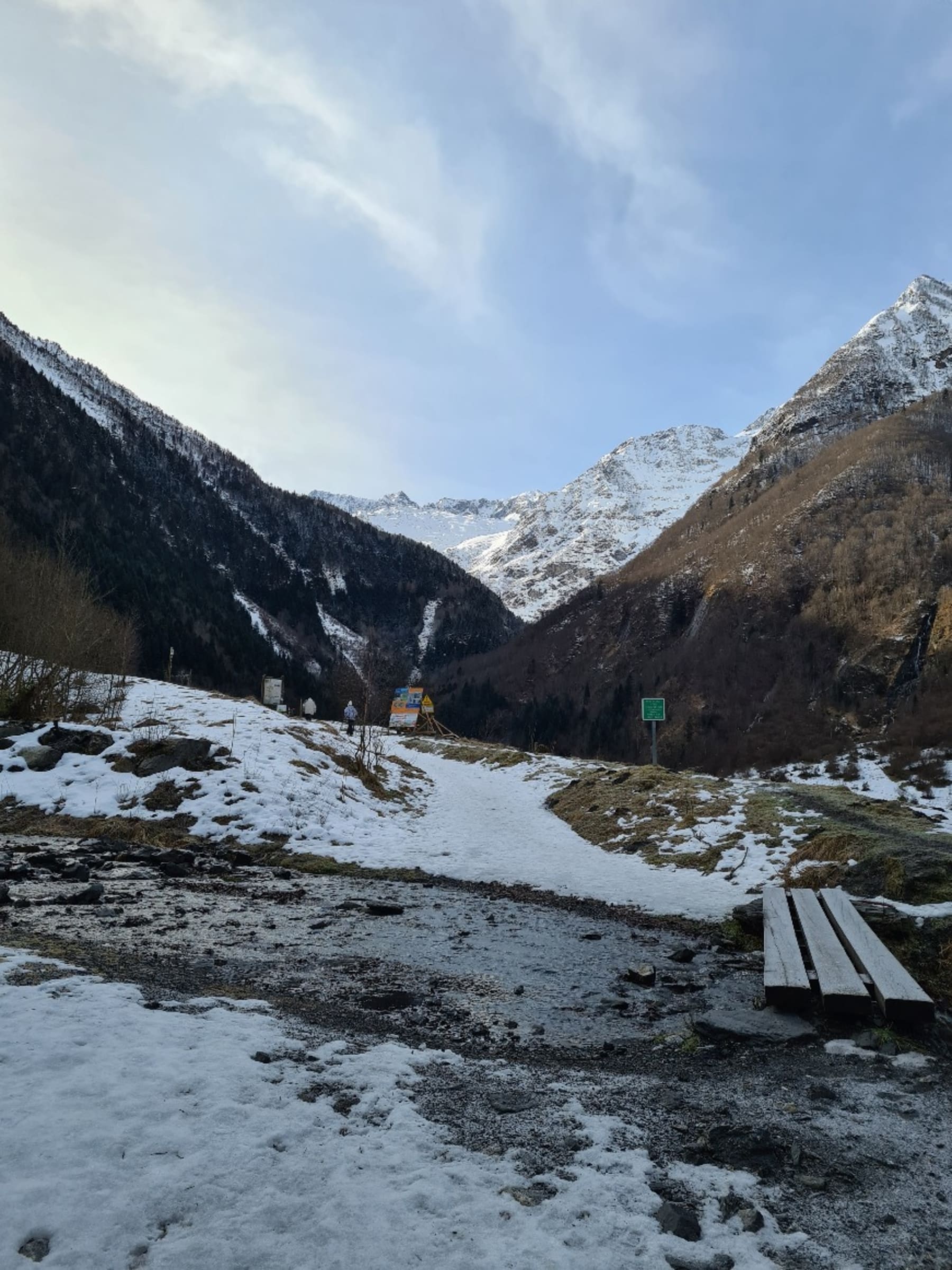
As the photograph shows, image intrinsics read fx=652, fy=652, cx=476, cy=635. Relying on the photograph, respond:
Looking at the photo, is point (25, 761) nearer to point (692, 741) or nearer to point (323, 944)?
point (323, 944)

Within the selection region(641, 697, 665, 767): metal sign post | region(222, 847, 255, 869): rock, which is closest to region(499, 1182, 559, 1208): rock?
region(222, 847, 255, 869): rock

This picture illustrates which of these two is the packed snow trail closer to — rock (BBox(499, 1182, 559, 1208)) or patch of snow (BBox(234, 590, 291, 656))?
rock (BBox(499, 1182, 559, 1208))

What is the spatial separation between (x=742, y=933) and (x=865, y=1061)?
418 cm

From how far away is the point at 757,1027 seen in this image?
234 inches

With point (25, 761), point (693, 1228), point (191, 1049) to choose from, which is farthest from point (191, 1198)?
point (25, 761)

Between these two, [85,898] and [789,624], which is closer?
[85,898]

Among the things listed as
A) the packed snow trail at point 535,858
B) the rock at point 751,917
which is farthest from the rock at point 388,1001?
the packed snow trail at point 535,858

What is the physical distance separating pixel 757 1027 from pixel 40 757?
60.2ft

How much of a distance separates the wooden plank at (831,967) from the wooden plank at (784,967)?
0.50 ft

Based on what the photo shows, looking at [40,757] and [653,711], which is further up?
[653,711]

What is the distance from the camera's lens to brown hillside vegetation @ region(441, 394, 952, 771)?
289ft

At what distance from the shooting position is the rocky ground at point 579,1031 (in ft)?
11.7

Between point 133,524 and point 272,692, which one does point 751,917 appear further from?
point 133,524

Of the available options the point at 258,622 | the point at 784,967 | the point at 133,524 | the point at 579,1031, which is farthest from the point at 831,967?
the point at 258,622
